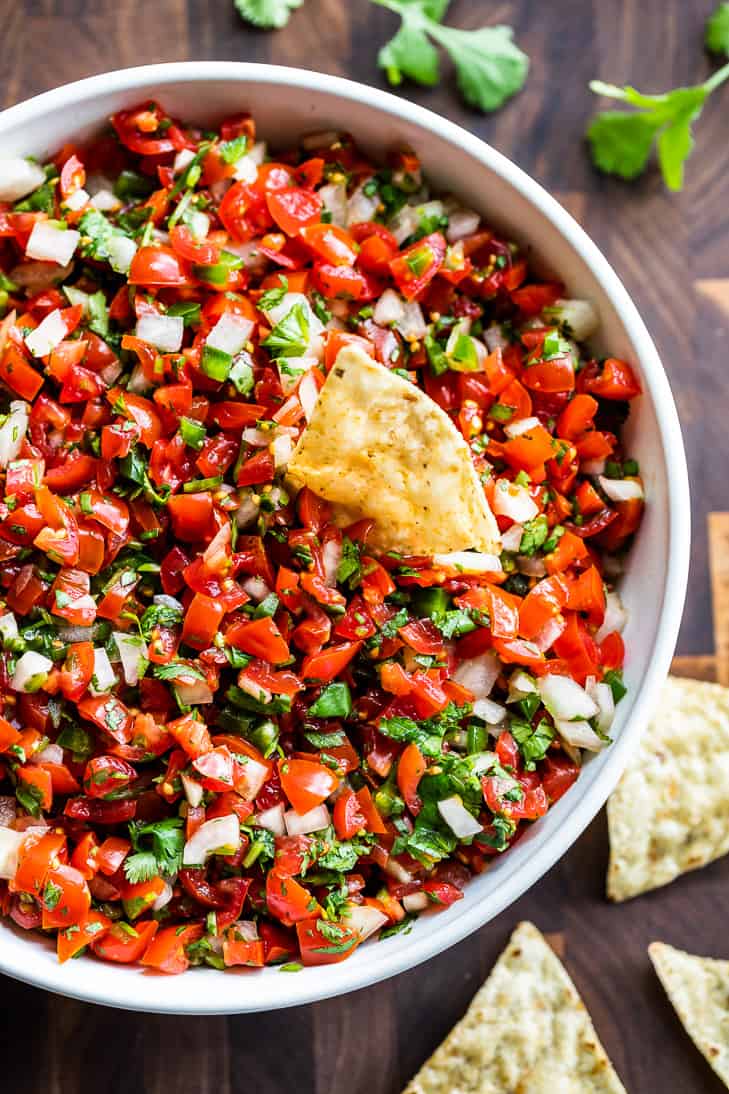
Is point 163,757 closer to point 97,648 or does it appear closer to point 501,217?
point 97,648

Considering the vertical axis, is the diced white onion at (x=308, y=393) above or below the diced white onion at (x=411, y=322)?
below

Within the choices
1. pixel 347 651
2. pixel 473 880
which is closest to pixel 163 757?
pixel 347 651

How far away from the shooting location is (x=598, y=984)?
3.56 metres

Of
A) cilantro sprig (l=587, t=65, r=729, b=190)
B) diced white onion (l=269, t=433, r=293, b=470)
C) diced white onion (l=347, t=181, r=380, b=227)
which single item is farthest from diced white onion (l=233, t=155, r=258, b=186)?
cilantro sprig (l=587, t=65, r=729, b=190)

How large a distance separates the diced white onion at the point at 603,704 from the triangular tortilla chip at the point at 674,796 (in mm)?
635

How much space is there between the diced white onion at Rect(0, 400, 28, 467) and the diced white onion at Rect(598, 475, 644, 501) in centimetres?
161

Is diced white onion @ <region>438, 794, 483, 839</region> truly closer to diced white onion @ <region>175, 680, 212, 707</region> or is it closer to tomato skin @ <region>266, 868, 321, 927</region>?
tomato skin @ <region>266, 868, 321, 927</region>

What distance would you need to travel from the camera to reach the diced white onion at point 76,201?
2.88 m

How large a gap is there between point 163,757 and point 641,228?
2387mm

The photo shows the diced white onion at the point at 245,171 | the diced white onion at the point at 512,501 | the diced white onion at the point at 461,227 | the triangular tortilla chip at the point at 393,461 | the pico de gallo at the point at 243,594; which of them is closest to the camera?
the triangular tortilla chip at the point at 393,461

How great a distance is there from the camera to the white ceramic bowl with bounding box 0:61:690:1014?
2754 millimetres

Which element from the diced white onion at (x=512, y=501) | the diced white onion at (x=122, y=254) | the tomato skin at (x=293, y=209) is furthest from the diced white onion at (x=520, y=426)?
A: the diced white onion at (x=122, y=254)

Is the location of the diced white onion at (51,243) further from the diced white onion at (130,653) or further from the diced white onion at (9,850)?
the diced white onion at (9,850)

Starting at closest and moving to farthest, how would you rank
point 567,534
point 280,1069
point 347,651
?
point 347,651, point 567,534, point 280,1069
